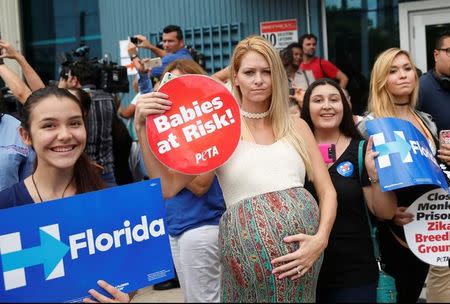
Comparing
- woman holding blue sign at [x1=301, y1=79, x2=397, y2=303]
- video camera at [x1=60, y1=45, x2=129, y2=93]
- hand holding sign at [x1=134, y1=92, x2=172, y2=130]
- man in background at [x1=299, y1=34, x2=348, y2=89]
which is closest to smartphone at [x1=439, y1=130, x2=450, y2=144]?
woman holding blue sign at [x1=301, y1=79, x2=397, y2=303]

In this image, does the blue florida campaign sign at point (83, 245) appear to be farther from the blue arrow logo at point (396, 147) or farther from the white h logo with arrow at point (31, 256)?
the blue arrow logo at point (396, 147)

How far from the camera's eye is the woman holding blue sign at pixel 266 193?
2668mm

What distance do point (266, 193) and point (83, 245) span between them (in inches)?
31.6

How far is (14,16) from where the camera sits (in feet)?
33.0

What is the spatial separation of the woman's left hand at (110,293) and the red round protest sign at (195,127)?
1.84ft

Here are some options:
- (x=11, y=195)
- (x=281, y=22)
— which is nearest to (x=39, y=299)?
(x=11, y=195)

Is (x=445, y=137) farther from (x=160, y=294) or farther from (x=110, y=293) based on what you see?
(x=160, y=294)

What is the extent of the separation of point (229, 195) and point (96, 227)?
64cm

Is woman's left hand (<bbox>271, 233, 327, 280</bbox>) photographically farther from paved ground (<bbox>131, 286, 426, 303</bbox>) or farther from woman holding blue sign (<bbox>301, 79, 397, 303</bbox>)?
paved ground (<bbox>131, 286, 426, 303</bbox>)

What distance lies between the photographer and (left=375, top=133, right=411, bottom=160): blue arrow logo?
3.23 metres

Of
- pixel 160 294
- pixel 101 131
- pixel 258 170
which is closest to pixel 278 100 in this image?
pixel 258 170

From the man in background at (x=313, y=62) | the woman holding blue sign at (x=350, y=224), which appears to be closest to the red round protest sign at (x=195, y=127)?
the woman holding blue sign at (x=350, y=224)

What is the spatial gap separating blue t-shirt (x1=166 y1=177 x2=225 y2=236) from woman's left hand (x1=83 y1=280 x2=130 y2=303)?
1.43 metres

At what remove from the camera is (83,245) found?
237 cm
